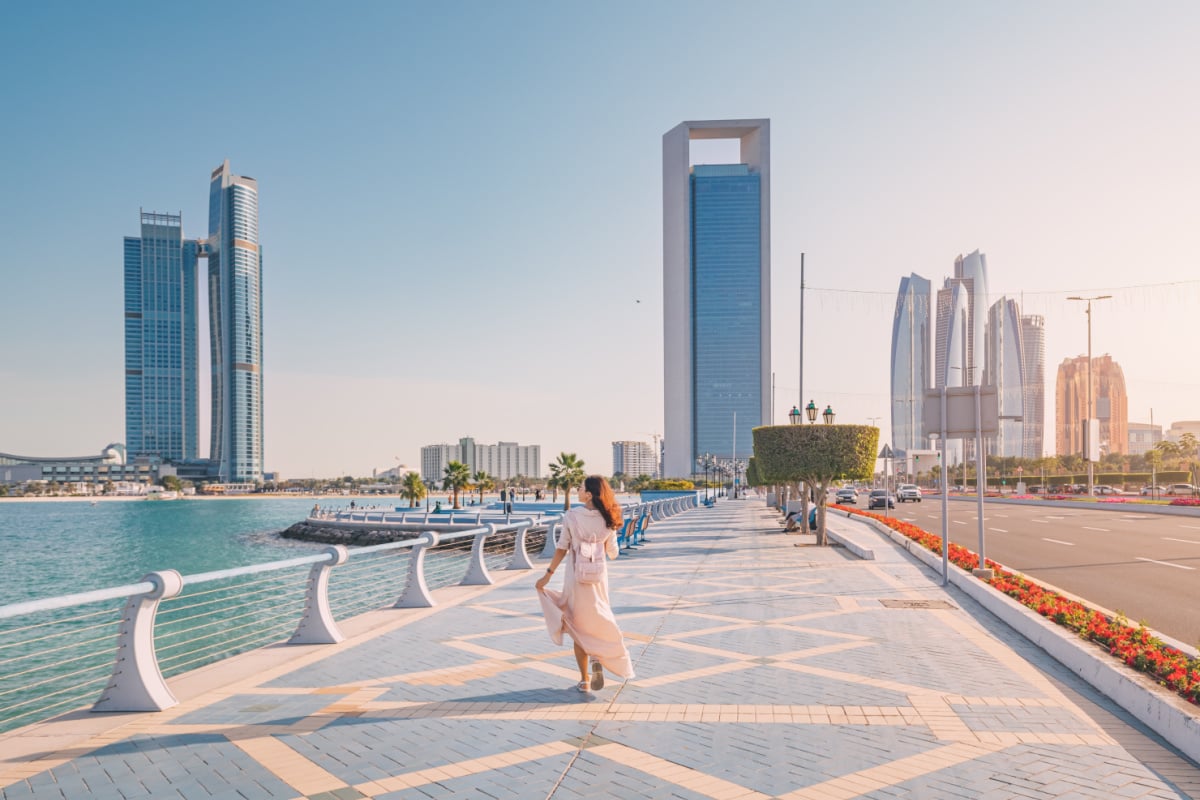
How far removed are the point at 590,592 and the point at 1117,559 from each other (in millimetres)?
15453

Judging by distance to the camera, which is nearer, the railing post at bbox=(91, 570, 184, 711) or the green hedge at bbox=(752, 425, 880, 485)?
the railing post at bbox=(91, 570, 184, 711)

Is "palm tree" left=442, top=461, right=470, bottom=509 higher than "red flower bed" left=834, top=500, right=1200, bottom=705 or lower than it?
lower

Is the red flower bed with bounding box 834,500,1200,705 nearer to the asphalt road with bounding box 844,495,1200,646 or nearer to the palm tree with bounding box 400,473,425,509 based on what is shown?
the asphalt road with bounding box 844,495,1200,646

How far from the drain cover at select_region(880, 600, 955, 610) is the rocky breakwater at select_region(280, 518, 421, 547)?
48.1 metres

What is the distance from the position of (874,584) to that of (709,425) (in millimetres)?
147649

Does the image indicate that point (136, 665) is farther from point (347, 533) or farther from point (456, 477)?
point (456, 477)

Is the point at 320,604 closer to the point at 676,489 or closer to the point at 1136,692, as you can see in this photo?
the point at 1136,692

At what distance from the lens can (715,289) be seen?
156m

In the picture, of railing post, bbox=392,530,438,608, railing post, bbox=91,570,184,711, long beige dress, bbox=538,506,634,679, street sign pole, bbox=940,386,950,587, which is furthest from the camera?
street sign pole, bbox=940,386,950,587

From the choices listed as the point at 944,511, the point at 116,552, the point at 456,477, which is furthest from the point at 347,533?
the point at 944,511

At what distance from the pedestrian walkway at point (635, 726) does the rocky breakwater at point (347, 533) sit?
50163mm

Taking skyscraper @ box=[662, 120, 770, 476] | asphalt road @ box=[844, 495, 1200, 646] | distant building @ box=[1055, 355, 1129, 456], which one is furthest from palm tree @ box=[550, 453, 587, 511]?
distant building @ box=[1055, 355, 1129, 456]

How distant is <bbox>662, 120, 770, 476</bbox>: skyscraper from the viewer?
155 m

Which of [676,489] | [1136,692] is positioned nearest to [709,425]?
[676,489]
